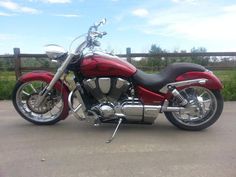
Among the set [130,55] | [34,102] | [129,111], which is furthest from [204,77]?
[130,55]

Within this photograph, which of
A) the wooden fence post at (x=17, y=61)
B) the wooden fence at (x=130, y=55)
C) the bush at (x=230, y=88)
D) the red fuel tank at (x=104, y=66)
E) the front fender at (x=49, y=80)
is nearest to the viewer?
the red fuel tank at (x=104, y=66)

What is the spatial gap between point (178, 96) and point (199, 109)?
346 mm

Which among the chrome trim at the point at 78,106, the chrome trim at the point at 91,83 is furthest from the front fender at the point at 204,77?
the chrome trim at the point at 78,106

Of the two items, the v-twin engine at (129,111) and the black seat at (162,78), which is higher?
the black seat at (162,78)

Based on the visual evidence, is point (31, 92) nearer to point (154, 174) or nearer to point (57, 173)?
point (57, 173)

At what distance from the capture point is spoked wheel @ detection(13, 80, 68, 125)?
17.5 ft

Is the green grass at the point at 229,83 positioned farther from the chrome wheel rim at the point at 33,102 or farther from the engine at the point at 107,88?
the chrome wheel rim at the point at 33,102

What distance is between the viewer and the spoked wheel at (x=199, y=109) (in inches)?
197

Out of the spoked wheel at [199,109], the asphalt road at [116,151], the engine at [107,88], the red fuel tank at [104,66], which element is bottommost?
the asphalt road at [116,151]

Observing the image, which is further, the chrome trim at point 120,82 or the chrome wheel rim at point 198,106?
the chrome wheel rim at point 198,106

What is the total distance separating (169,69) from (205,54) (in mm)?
4217

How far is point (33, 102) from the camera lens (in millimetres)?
5340

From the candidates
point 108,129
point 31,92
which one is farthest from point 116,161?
point 31,92

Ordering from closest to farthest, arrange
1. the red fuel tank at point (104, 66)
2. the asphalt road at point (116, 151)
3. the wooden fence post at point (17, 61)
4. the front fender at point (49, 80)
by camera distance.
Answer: the asphalt road at point (116, 151) < the red fuel tank at point (104, 66) < the front fender at point (49, 80) < the wooden fence post at point (17, 61)
